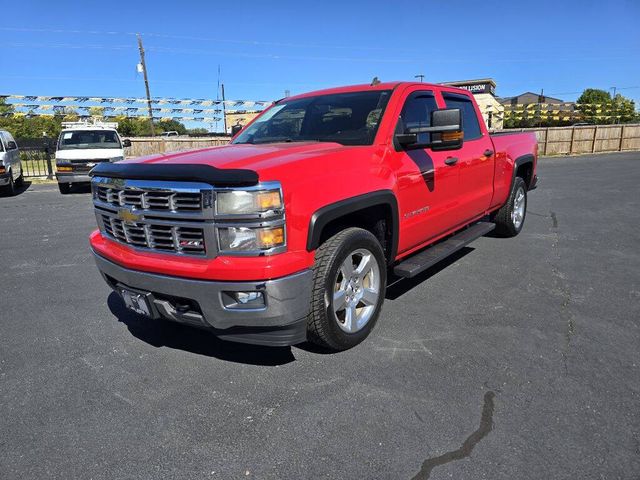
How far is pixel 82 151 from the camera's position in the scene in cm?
1350

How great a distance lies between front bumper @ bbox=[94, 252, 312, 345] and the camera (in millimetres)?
2646

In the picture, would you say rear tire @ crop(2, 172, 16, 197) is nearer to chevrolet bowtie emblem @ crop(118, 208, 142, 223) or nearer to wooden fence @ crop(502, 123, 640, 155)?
chevrolet bowtie emblem @ crop(118, 208, 142, 223)

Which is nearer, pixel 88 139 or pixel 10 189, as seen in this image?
pixel 10 189

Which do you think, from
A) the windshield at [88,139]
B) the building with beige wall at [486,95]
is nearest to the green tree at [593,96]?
the building with beige wall at [486,95]

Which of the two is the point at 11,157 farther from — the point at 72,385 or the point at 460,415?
the point at 460,415

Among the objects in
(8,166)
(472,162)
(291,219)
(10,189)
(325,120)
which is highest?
(325,120)

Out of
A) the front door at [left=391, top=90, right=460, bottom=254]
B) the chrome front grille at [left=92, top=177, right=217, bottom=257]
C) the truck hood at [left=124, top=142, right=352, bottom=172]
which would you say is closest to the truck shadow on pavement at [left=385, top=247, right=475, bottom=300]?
the front door at [left=391, top=90, right=460, bottom=254]

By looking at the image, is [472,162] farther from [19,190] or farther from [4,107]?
[4,107]

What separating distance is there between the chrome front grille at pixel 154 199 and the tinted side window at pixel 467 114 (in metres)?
3.28

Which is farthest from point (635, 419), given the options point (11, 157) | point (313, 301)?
point (11, 157)

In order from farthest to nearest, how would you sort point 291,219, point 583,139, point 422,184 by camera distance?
point 583,139
point 422,184
point 291,219

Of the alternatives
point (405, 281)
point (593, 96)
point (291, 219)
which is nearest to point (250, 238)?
point (291, 219)

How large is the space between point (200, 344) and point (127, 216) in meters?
1.15

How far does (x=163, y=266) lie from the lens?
9.23 ft
